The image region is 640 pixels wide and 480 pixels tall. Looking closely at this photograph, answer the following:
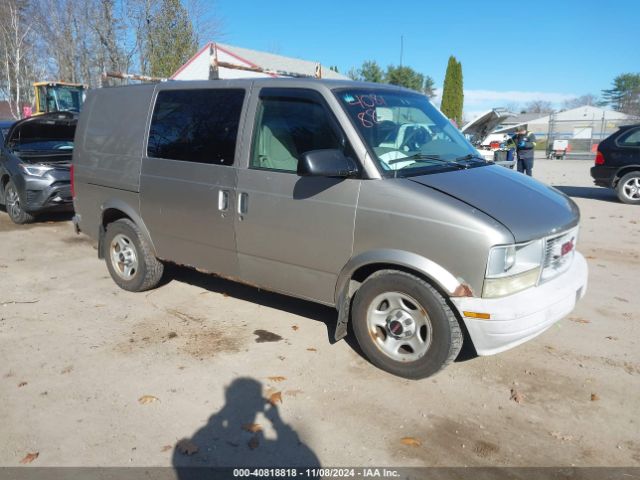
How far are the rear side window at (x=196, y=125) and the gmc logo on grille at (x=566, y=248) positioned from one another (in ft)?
8.64

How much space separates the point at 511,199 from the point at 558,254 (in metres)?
0.52

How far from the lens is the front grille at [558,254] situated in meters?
3.37

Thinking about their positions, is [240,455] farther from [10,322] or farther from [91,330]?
[10,322]

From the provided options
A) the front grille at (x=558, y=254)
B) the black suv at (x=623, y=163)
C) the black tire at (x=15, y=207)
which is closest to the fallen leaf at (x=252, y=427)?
the front grille at (x=558, y=254)

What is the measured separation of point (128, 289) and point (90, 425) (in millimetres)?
2470

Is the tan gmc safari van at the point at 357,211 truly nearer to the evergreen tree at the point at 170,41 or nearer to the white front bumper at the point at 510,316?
the white front bumper at the point at 510,316

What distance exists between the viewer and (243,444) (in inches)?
114

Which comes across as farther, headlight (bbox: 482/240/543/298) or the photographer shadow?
headlight (bbox: 482/240/543/298)

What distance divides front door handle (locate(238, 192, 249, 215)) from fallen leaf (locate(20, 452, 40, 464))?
215 cm

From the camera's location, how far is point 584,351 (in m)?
4.01

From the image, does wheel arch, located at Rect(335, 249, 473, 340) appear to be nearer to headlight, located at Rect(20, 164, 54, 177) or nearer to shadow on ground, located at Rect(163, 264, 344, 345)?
shadow on ground, located at Rect(163, 264, 344, 345)

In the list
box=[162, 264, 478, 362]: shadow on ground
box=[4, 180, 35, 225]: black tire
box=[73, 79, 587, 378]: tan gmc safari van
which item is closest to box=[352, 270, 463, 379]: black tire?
box=[73, 79, 587, 378]: tan gmc safari van

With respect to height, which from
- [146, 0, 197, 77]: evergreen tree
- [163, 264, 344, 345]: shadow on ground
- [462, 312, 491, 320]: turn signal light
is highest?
[146, 0, 197, 77]: evergreen tree

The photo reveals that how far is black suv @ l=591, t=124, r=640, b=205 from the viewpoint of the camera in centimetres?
1055
